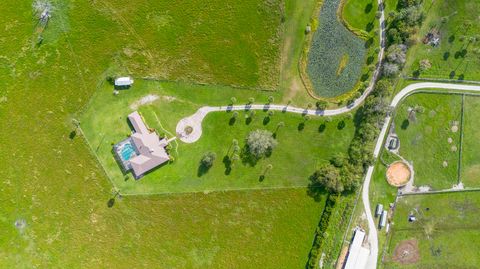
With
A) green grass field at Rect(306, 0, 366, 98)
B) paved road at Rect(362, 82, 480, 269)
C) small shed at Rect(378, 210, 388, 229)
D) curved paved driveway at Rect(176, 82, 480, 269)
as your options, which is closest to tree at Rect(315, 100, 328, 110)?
curved paved driveway at Rect(176, 82, 480, 269)

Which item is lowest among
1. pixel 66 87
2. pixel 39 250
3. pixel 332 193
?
pixel 39 250

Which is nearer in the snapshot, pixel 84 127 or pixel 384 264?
pixel 84 127

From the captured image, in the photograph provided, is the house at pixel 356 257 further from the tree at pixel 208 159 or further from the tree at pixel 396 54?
the tree at pixel 396 54

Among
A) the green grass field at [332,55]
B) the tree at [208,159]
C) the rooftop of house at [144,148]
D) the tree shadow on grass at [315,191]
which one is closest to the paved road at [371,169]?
the tree shadow on grass at [315,191]

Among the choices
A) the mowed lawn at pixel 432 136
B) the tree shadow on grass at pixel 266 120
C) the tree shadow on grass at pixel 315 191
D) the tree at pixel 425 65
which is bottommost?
the tree shadow on grass at pixel 315 191

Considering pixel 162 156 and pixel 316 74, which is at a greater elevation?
pixel 316 74

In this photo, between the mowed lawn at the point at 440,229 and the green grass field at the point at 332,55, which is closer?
the green grass field at the point at 332,55

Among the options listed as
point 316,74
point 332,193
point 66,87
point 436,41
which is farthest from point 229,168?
point 436,41

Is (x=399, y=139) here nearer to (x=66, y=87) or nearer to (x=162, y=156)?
(x=162, y=156)
